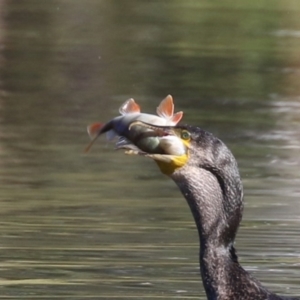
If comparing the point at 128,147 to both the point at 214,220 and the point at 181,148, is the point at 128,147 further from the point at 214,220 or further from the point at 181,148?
the point at 214,220

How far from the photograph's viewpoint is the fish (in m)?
7.13

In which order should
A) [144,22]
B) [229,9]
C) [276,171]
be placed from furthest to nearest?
[229,9] → [144,22] → [276,171]

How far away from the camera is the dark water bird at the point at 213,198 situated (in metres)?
7.12

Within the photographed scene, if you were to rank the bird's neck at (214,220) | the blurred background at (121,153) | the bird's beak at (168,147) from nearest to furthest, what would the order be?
the bird's beak at (168,147) < the bird's neck at (214,220) < the blurred background at (121,153)

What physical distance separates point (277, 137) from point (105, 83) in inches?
205

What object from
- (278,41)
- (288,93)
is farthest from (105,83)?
(278,41)

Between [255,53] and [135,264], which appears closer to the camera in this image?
[135,264]

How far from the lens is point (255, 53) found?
24.1 m

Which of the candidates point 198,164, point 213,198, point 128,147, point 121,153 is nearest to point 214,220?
point 213,198

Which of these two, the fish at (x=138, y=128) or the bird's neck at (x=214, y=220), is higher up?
the fish at (x=138, y=128)

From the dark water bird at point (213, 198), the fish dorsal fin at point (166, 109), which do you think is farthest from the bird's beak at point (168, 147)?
the fish dorsal fin at point (166, 109)

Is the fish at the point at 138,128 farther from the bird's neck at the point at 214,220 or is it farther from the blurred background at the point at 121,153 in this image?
the blurred background at the point at 121,153

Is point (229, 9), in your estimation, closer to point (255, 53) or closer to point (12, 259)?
point (255, 53)

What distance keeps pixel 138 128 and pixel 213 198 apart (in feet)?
1.71
